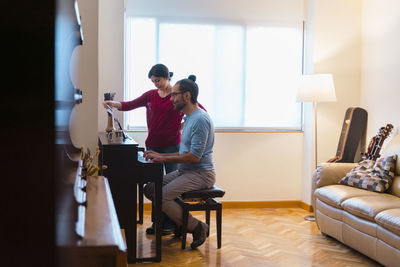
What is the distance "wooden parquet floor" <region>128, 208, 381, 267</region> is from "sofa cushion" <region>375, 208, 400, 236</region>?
1.32ft

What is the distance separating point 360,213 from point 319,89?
1.71 metres

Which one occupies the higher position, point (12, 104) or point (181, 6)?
point (181, 6)

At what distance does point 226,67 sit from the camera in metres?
5.40

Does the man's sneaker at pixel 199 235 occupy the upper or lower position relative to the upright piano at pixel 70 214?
lower

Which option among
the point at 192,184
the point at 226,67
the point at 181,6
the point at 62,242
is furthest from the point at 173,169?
the point at 62,242

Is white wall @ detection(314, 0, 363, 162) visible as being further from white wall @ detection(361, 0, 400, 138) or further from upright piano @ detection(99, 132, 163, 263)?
upright piano @ detection(99, 132, 163, 263)

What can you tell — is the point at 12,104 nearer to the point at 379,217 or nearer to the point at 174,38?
the point at 379,217

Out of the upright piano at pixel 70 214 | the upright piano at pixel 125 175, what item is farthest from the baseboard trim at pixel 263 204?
the upright piano at pixel 70 214

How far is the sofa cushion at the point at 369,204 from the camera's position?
3.35m

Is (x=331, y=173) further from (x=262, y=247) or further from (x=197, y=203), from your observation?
(x=197, y=203)

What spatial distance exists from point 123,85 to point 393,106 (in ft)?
8.98

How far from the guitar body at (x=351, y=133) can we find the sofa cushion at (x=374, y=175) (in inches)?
A: 31.4

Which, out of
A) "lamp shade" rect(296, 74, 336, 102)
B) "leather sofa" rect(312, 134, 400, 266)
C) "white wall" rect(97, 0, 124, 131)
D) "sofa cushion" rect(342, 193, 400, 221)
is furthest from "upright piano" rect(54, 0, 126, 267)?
"lamp shade" rect(296, 74, 336, 102)

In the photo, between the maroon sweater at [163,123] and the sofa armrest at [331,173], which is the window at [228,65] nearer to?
the maroon sweater at [163,123]
